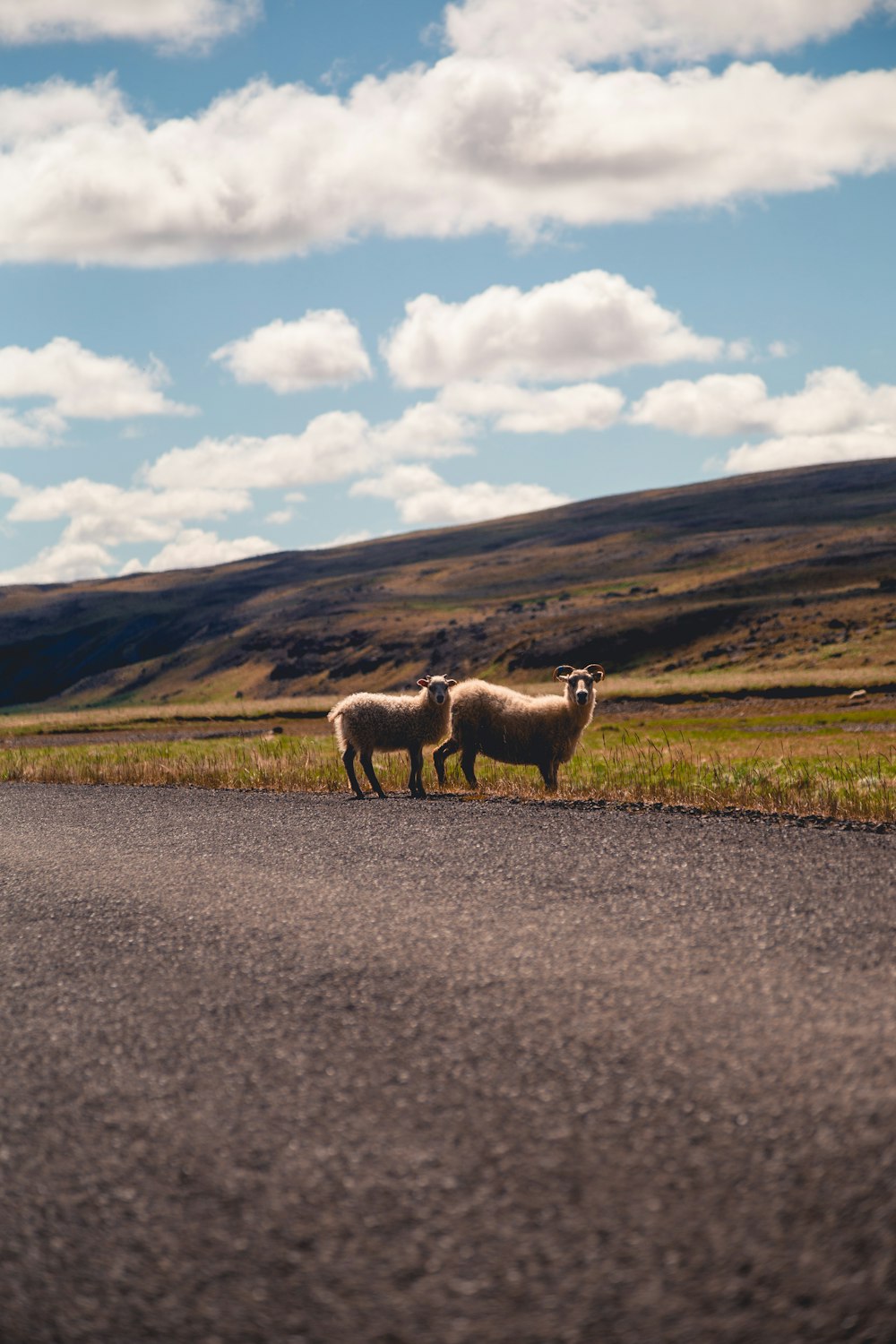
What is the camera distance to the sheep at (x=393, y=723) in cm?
1667

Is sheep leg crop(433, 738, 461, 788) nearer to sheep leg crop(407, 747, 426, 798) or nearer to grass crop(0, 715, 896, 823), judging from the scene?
grass crop(0, 715, 896, 823)

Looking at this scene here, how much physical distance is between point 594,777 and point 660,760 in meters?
2.00

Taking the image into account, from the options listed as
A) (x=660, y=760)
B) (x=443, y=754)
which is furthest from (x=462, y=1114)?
(x=660, y=760)

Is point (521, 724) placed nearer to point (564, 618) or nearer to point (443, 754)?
point (443, 754)

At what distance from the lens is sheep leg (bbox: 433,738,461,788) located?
17297 mm

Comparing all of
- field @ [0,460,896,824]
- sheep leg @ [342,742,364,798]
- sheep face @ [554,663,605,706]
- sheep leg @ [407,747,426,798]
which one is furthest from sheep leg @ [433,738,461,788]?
sheep face @ [554,663,605,706]

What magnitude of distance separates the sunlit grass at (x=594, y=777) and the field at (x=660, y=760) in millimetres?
28

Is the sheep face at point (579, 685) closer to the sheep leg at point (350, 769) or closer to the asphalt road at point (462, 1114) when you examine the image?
the sheep leg at point (350, 769)

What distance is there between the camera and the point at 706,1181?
13.2 ft

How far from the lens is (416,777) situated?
16250mm

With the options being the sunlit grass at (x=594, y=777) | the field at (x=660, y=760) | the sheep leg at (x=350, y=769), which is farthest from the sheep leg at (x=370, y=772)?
the field at (x=660, y=760)

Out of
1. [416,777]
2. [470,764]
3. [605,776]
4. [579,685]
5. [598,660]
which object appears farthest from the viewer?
[598,660]

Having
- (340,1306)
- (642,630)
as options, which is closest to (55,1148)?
(340,1306)

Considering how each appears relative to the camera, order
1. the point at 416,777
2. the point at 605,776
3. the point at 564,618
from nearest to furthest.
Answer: the point at 605,776, the point at 416,777, the point at 564,618
